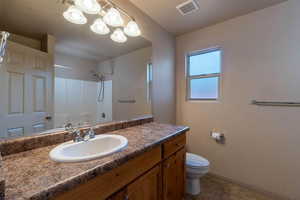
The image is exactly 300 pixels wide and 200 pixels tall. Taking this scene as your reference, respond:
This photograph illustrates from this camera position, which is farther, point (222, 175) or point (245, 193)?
point (222, 175)

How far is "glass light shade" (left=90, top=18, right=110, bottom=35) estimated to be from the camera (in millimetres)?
1370

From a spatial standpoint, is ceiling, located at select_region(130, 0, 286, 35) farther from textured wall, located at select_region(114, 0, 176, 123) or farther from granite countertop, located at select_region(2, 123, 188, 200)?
granite countertop, located at select_region(2, 123, 188, 200)

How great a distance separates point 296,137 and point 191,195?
1.36 m

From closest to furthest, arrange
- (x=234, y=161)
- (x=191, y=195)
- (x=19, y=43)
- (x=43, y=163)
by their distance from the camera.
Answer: (x=43, y=163) → (x=19, y=43) → (x=191, y=195) → (x=234, y=161)

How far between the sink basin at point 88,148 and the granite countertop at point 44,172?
0.03 meters

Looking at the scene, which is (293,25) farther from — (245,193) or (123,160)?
(123,160)

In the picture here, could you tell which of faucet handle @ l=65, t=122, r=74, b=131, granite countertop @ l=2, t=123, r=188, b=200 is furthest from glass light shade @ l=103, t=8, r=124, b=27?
granite countertop @ l=2, t=123, r=188, b=200

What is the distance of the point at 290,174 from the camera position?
158 cm

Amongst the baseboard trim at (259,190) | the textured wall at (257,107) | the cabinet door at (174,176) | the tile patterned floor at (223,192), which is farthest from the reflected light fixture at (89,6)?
the baseboard trim at (259,190)

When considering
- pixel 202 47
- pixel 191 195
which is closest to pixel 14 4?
pixel 202 47

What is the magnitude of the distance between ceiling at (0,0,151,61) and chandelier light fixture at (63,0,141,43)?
46 millimetres

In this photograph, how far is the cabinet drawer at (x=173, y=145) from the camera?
122 cm

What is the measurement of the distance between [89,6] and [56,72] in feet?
2.11

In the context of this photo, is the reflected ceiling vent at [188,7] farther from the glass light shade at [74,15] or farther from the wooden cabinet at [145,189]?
the wooden cabinet at [145,189]
